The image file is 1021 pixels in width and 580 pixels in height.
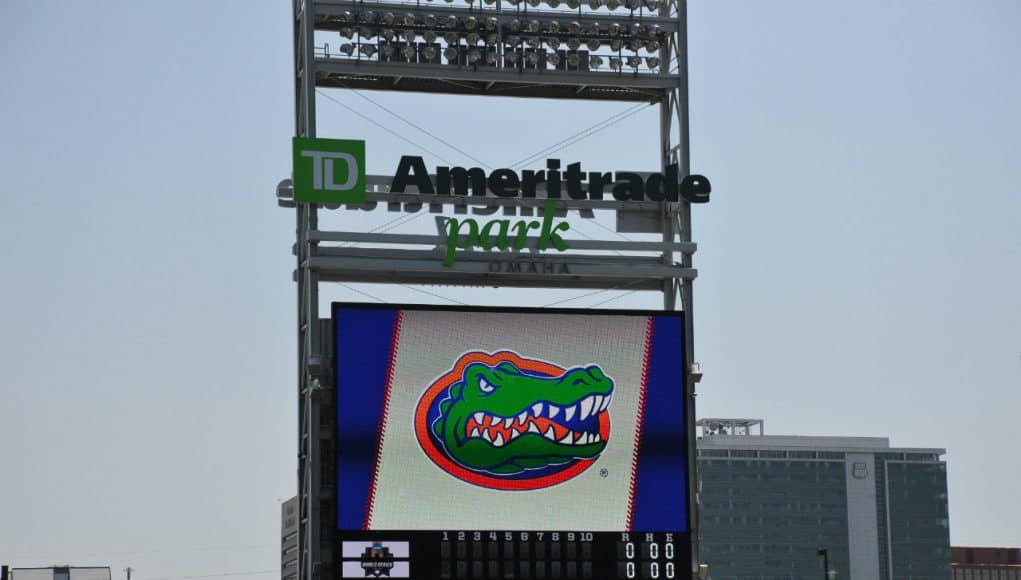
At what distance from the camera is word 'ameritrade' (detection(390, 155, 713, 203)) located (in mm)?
57031

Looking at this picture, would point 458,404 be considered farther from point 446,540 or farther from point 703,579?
point 703,579

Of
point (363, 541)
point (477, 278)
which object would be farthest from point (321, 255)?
point (363, 541)

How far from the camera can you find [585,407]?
55.2 metres

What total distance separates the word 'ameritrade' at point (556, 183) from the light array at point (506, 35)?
3132 millimetres

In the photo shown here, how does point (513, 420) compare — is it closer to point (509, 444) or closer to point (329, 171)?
point (509, 444)

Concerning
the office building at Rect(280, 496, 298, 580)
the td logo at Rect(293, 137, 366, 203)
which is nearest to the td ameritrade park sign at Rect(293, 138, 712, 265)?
the td logo at Rect(293, 137, 366, 203)

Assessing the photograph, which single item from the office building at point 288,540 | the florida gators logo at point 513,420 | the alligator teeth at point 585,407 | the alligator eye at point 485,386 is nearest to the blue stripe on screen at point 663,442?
the florida gators logo at point 513,420

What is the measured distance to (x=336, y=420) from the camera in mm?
53438

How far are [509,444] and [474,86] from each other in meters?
11.2

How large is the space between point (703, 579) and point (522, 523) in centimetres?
584

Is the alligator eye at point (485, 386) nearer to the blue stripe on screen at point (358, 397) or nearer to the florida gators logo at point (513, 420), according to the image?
the florida gators logo at point (513, 420)

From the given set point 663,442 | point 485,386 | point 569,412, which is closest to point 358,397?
point 485,386

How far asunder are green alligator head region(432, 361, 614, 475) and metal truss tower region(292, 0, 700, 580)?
9.82 ft

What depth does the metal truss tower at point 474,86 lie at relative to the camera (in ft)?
184
